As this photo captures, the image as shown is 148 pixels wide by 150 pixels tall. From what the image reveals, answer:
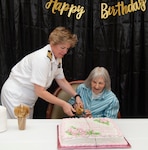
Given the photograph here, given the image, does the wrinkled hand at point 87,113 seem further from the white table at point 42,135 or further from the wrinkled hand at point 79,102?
the white table at point 42,135

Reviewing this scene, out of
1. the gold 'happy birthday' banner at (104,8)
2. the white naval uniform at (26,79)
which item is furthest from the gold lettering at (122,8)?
the white naval uniform at (26,79)

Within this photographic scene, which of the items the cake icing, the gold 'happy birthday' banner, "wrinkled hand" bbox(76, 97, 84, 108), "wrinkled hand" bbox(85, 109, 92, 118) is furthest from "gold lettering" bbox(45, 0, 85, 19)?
the cake icing

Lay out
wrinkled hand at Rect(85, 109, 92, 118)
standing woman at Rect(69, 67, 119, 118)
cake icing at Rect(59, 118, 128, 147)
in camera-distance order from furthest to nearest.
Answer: standing woman at Rect(69, 67, 119, 118) → wrinkled hand at Rect(85, 109, 92, 118) → cake icing at Rect(59, 118, 128, 147)

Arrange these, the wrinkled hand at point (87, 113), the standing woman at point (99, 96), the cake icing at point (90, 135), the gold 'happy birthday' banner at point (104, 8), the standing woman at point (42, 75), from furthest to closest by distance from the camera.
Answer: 1. the gold 'happy birthday' banner at point (104, 8)
2. the standing woman at point (99, 96)
3. the wrinkled hand at point (87, 113)
4. the standing woman at point (42, 75)
5. the cake icing at point (90, 135)

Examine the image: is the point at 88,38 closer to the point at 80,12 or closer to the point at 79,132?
the point at 80,12

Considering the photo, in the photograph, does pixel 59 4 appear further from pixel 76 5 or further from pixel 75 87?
pixel 75 87

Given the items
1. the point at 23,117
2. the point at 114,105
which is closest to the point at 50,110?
the point at 114,105

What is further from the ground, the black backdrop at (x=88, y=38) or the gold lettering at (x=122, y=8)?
the gold lettering at (x=122, y=8)

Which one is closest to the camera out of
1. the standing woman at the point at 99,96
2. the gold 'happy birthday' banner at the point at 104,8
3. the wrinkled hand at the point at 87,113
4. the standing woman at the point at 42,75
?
the standing woman at the point at 42,75

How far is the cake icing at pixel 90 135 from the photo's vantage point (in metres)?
1.43

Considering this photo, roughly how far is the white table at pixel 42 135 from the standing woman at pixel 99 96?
41 centimetres

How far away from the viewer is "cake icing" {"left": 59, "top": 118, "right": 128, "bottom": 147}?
4.71ft

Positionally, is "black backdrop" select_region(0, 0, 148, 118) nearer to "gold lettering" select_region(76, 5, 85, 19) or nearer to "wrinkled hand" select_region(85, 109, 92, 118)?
"gold lettering" select_region(76, 5, 85, 19)

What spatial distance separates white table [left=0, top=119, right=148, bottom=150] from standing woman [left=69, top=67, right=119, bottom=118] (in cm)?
41
